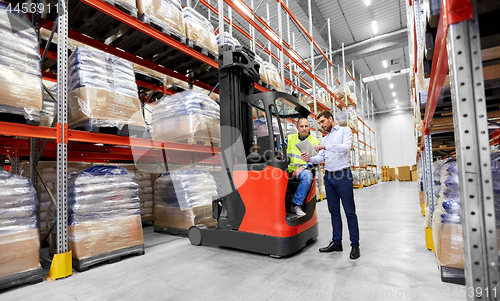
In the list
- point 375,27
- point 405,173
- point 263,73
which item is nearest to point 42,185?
point 263,73

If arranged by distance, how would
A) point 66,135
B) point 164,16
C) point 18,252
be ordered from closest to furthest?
point 18,252 < point 66,135 < point 164,16

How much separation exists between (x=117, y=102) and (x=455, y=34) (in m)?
3.19

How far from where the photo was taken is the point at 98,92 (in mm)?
3021

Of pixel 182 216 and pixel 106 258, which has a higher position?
pixel 182 216

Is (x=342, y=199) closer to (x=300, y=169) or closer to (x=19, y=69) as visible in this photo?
(x=300, y=169)

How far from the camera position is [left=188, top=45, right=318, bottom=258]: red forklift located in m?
3.19

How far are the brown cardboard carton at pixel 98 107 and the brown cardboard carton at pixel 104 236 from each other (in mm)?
1142

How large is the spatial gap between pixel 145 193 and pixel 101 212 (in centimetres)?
233

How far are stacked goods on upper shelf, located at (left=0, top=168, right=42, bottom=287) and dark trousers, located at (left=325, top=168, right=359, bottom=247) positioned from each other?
3138 mm

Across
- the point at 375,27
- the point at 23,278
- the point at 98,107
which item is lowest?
the point at 23,278

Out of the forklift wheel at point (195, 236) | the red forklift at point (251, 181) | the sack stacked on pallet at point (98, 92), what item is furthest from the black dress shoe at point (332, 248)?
the sack stacked on pallet at point (98, 92)

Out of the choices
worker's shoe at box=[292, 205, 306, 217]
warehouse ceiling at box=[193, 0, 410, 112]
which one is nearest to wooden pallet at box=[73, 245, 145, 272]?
worker's shoe at box=[292, 205, 306, 217]

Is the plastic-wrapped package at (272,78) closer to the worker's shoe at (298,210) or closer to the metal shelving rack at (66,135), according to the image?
the metal shelving rack at (66,135)

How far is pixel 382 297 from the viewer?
2.09 m
